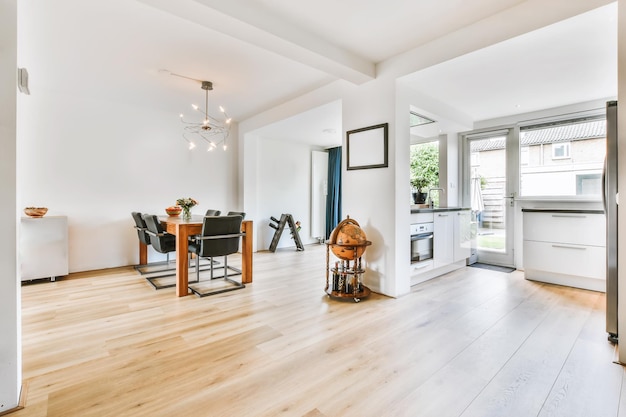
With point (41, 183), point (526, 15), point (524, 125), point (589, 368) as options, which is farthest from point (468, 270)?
point (41, 183)

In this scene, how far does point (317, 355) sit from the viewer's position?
6.36 ft

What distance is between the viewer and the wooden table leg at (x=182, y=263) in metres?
3.18

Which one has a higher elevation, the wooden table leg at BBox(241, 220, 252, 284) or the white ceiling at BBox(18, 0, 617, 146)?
the white ceiling at BBox(18, 0, 617, 146)

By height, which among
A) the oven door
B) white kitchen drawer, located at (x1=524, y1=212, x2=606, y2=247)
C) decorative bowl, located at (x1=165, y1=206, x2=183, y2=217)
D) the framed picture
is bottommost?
the oven door

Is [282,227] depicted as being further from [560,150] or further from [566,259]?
[560,150]

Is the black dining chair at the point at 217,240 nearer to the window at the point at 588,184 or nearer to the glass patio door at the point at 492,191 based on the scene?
the glass patio door at the point at 492,191

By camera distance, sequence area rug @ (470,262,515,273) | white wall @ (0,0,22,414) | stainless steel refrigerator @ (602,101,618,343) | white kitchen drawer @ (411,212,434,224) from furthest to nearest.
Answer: area rug @ (470,262,515,273)
white kitchen drawer @ (411,212,434,224)
stainless steel refrigerator @ (602,101,618,343)
white wall @ (0,0,22,414)

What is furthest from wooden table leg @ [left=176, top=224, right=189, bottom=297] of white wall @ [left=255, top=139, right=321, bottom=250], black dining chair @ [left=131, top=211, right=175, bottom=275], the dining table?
white wall @ [left=255, top=139, right=321, bottom=250]

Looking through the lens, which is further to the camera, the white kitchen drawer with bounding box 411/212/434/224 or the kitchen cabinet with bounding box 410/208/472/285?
the kitchen cabinet with bounding box 410/208/472/285

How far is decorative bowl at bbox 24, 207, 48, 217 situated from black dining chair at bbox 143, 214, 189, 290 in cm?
127

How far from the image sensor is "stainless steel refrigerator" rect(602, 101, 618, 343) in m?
2.04

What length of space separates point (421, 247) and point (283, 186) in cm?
355

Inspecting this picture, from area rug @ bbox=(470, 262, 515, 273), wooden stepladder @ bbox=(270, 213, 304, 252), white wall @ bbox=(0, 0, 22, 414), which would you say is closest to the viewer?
white wall @ bbox=(0, 0, 22, 414)

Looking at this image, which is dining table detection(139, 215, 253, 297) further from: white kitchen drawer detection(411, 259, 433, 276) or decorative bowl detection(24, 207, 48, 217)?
white kitchen drawer detection(411, 259, 433, 276)
